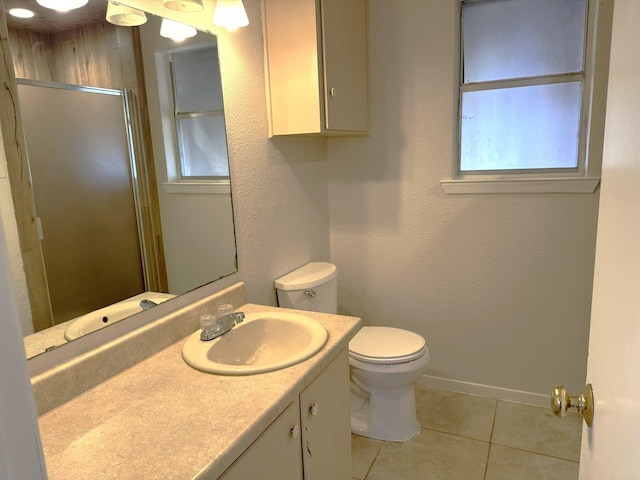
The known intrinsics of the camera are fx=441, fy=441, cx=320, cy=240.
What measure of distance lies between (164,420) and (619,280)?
3.00 feet

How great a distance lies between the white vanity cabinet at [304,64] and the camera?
182cm

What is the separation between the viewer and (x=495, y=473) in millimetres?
1911

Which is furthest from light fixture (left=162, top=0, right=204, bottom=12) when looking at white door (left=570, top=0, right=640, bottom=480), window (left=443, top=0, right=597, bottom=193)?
window (left=443, top=0, right=597, bottom=193)

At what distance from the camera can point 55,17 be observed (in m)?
1.13

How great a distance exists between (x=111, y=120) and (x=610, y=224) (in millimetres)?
1244

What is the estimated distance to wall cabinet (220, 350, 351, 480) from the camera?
103 centimetres

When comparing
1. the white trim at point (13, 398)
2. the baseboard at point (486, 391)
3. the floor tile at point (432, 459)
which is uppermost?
the white trim at point (13, 398)

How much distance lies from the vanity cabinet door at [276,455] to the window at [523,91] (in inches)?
63.0

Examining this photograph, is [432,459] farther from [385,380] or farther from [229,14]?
[229,14]

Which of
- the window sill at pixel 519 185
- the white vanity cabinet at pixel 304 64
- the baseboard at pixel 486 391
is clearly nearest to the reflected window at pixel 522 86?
the window sill at pixel 519 185

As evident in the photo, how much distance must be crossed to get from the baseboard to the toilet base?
434 mm

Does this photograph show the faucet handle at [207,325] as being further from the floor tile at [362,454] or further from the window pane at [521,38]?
the window pane at [521,38]

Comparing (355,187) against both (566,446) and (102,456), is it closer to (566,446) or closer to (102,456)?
(566,446)

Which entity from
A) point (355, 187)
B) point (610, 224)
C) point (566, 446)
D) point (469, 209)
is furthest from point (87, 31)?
point (566, 446)
